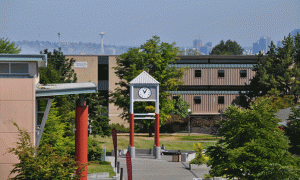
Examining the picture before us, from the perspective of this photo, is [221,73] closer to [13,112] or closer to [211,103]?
[211,103]

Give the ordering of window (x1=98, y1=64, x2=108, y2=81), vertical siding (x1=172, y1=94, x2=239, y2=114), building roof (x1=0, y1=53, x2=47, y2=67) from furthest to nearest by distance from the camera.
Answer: window (x1=98, y1=64, x2=108, y2=81) < vertical siding (x1=172, y1=94, x2=239, y2=114) < building roof (x1=0, y1=53, x2=47, y2=67)

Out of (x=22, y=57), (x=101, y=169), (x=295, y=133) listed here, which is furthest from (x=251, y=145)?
(x=101, y=169)

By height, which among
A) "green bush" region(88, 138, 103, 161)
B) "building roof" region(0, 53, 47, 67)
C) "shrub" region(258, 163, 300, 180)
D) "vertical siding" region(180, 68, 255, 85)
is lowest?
"green bush" region(88, 138, 103, 161)

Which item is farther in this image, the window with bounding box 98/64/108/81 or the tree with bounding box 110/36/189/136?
Answer: the window with bounding box 98/64/108/81

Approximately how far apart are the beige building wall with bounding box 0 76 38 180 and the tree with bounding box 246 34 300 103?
175 feet

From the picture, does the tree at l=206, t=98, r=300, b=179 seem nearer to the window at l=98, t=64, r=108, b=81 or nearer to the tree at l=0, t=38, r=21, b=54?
the tree at l=0, t=38, r=21, b=54

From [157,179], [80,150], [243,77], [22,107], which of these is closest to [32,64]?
[22,107]

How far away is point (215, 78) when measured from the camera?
74.4 m

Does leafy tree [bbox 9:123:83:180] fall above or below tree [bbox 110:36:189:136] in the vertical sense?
below

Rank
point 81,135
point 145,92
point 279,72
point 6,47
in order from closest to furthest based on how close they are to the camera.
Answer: point 81,135
point 145,92
point 6,47
point 279,72

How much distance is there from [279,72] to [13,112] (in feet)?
188

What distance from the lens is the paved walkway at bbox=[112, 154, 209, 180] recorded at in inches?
1351

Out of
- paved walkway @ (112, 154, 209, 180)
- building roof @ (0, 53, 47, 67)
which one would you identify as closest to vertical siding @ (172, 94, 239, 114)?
paved walkway @ (112, 154, 209, 180)

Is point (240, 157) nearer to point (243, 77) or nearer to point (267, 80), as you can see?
point (267, 80)
